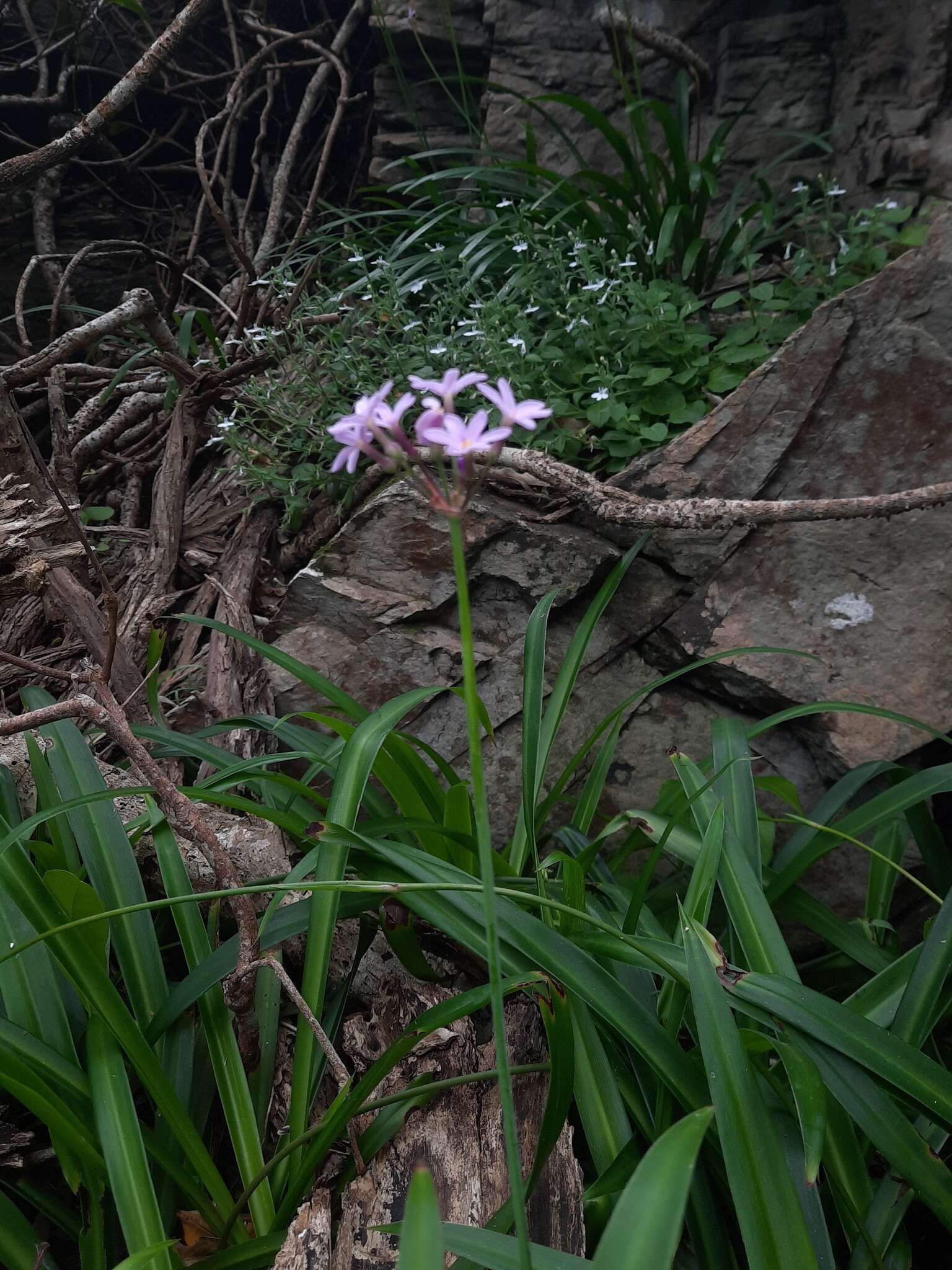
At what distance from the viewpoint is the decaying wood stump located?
0.99 meters

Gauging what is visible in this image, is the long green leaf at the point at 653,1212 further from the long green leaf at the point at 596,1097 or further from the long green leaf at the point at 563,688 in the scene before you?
the long green leaf at the point at 563,688

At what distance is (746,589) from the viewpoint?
74.8 inches

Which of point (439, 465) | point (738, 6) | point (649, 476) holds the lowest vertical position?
point (649, 476)

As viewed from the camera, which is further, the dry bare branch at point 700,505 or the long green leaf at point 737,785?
the dry bare branch at point 700,505

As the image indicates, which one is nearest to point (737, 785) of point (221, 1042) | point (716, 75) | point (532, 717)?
point (532, 717)

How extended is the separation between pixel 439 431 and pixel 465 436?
2cm

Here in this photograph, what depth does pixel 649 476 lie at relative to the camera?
6.50ft

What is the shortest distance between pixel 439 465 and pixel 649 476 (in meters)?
1.50

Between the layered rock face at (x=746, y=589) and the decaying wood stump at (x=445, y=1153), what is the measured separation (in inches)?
26.5

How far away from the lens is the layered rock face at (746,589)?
1.81 m

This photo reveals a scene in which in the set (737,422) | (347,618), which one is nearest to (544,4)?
(737,422)

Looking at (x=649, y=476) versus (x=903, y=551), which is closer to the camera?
(x=903, y=551)

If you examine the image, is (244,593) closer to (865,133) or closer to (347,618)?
(347,618)

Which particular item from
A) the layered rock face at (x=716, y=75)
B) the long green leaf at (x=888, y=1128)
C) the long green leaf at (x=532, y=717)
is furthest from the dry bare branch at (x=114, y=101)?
the long green leaf at (x=888, y=1128)
